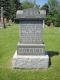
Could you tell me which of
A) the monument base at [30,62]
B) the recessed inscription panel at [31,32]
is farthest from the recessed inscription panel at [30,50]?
the monument base at [30,62]

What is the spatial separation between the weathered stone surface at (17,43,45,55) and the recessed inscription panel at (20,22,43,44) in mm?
191

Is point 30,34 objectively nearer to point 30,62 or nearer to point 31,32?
point 31,32

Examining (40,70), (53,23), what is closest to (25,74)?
(40,70)

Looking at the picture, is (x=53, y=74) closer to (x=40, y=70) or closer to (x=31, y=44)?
(x=40, y=70)

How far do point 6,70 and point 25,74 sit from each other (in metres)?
0.92

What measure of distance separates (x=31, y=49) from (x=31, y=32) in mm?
707

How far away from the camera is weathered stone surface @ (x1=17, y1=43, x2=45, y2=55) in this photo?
32.7ft

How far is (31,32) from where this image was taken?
10055 mm

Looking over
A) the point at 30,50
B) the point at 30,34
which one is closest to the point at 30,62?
the point at 30,50

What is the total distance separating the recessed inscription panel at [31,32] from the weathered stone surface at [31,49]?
191mm

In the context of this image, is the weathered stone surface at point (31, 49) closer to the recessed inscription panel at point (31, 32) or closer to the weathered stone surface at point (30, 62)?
the recessed inscription panel at point (31, 32)

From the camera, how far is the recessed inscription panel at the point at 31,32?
10031 millimetres

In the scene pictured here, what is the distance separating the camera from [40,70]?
929cm

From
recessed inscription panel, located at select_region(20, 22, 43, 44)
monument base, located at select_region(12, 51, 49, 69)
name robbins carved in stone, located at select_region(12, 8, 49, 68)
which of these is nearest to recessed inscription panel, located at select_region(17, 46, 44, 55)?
name robbins carved in stone, located at select_region(12, 8, 49, 68)
